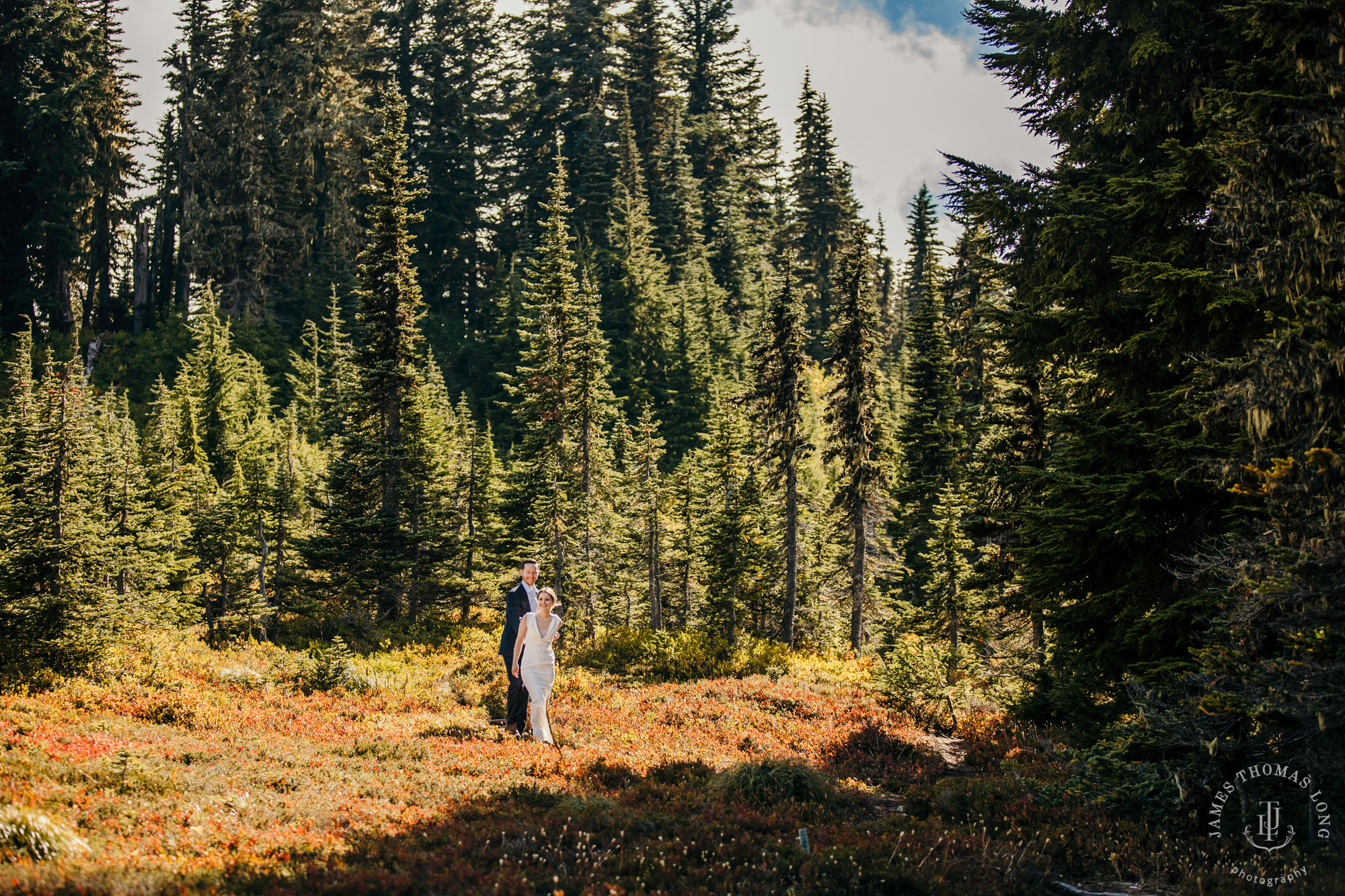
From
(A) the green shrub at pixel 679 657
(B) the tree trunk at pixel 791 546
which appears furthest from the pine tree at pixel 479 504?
(B) the tree trunk at pixel 791 546

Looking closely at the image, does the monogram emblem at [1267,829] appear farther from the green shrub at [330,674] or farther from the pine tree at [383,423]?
the pine tree at [383,423]

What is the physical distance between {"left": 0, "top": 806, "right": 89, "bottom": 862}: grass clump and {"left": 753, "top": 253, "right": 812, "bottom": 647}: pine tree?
77.6ft

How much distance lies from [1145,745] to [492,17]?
79560mm

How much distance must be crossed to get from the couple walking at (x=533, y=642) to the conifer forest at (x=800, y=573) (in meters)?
0.77

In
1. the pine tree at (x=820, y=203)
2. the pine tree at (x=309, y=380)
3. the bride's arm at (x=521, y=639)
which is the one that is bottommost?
the bride's arm at (x=521, y=639)

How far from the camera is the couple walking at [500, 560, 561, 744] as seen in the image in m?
12.4

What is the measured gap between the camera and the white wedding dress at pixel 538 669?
40.8ft

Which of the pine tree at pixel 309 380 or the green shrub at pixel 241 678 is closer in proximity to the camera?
the green shrub at pixel 241 678

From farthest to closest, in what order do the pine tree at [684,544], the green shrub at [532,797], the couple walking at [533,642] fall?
the pine tree at [684,544] → the couple walking at [533,642] → the green shrub at [532,797]

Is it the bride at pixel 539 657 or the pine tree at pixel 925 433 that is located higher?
the pine tree at pixel 925 433

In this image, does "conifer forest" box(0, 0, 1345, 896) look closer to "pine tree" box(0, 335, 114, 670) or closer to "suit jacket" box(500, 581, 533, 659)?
"pine tree" box(0, 335, 114, 670)

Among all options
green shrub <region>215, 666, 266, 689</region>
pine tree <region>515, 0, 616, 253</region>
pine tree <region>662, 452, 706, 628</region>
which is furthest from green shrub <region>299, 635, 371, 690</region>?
pine tree <region>515, 0, 616, 253</region>

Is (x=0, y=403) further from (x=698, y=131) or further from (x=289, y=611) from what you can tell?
(x=698, y=131)

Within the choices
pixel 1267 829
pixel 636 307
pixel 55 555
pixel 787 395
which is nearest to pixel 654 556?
pixel 787 395
